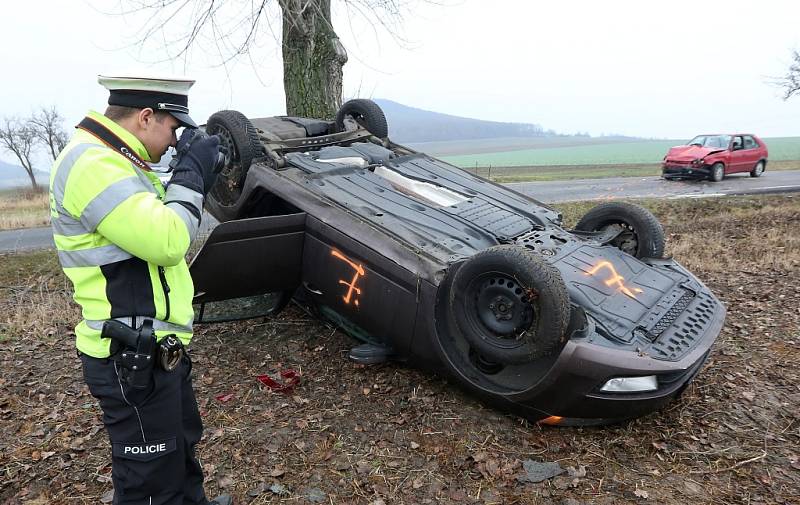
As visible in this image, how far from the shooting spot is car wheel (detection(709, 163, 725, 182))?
17500 mm

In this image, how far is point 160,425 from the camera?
7.27 ft

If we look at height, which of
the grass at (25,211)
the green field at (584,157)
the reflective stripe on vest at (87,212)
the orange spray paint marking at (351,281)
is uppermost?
the reflective stripe on vest at (87,212)

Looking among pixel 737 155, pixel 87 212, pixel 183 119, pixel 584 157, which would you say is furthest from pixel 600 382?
pixel 584 157

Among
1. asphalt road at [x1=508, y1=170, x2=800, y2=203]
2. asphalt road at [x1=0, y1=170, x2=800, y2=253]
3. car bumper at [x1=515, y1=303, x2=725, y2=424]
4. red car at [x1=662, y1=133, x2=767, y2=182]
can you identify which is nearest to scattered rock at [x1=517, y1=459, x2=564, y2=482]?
car bumper at [x1=515, y1=303, x2=725, y2=424]

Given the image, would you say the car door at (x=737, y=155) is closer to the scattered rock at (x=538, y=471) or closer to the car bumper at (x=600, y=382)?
the car bumper at (x=600, y=382)

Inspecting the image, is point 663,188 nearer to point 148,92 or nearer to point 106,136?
point 148,92

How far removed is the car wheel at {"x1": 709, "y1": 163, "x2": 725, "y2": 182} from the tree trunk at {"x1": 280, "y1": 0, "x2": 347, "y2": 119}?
14546mm

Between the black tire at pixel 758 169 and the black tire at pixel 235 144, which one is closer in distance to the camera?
the black tire at pixel 235 144

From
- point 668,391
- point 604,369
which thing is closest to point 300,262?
point 604,369

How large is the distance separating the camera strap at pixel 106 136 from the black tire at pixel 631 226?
344cm

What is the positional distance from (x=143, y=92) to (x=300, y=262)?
190 centimetres

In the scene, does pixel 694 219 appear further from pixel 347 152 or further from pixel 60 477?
pixel 60 477

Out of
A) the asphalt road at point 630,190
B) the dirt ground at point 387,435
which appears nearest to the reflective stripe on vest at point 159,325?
the dirt ground at point 387,435

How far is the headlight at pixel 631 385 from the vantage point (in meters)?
2.98
